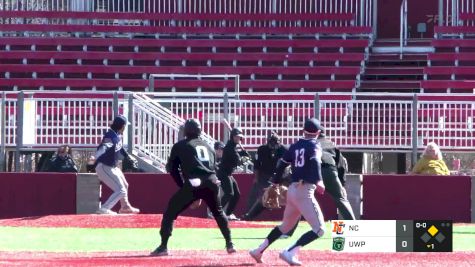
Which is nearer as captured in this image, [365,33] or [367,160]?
[367,160]

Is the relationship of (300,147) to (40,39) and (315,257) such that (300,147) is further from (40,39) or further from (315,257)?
(40,39)

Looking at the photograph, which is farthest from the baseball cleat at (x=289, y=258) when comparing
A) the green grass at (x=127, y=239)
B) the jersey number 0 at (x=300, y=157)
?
the green grass at (x=127, y=239)

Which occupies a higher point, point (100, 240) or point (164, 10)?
point (164, 10)

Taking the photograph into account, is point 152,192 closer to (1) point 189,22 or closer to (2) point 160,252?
(2) point 160,252

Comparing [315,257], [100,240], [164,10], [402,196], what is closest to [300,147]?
[315,257]

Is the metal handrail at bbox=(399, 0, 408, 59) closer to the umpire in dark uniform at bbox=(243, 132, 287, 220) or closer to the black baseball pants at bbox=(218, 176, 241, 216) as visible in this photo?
the umpire in dark uniform at bbox=(243, 132, 287, 220)

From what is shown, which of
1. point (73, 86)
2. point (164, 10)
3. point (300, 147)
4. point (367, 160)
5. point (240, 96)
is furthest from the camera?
point (164, 10)

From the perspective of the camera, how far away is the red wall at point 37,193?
27.6 metres

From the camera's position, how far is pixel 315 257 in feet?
60.8

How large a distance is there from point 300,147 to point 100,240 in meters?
5.03

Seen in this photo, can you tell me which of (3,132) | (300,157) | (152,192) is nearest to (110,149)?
(152,192)

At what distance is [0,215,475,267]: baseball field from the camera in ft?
58.0
